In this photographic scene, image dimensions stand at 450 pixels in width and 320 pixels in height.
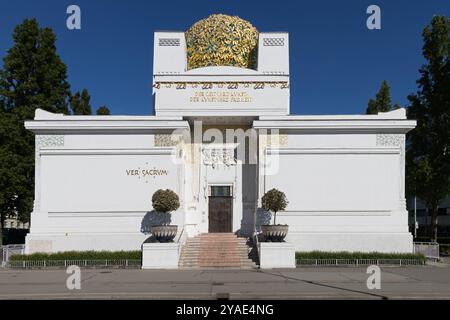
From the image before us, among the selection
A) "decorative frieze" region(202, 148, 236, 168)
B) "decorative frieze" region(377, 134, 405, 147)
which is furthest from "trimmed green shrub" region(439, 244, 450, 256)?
"decorative frieze" region(202, 148, 236, 168)

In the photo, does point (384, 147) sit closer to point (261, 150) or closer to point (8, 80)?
point (261, 150)

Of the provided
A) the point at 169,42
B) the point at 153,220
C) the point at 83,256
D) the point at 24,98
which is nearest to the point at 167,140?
the point at 153,220

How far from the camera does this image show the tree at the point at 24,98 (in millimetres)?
29531

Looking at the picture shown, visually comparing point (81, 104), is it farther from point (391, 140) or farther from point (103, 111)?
point (391, 140)

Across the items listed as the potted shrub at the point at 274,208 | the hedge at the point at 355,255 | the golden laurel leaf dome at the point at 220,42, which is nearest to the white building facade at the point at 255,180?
the hedge at the point at 355,255

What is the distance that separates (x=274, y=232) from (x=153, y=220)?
6086mm

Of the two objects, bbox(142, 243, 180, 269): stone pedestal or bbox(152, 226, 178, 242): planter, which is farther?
bbox(152, 226, 178, 242): planter

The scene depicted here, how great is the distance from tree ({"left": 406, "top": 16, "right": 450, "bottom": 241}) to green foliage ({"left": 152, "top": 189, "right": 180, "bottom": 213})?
15.0 m

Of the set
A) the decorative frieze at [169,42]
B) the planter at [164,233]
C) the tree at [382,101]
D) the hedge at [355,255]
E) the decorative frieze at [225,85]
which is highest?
the decorative frieze at [169,42]

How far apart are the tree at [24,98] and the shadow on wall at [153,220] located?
9.60 m

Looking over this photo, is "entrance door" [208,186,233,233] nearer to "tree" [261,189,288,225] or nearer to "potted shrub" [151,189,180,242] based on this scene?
"potted shrub" [151,189,180,242]

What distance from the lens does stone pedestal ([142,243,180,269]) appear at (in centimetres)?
2173

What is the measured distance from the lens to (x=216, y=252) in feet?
76.4

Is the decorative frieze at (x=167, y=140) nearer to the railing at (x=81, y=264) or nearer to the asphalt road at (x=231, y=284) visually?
the railing at (x=81, y=264)
